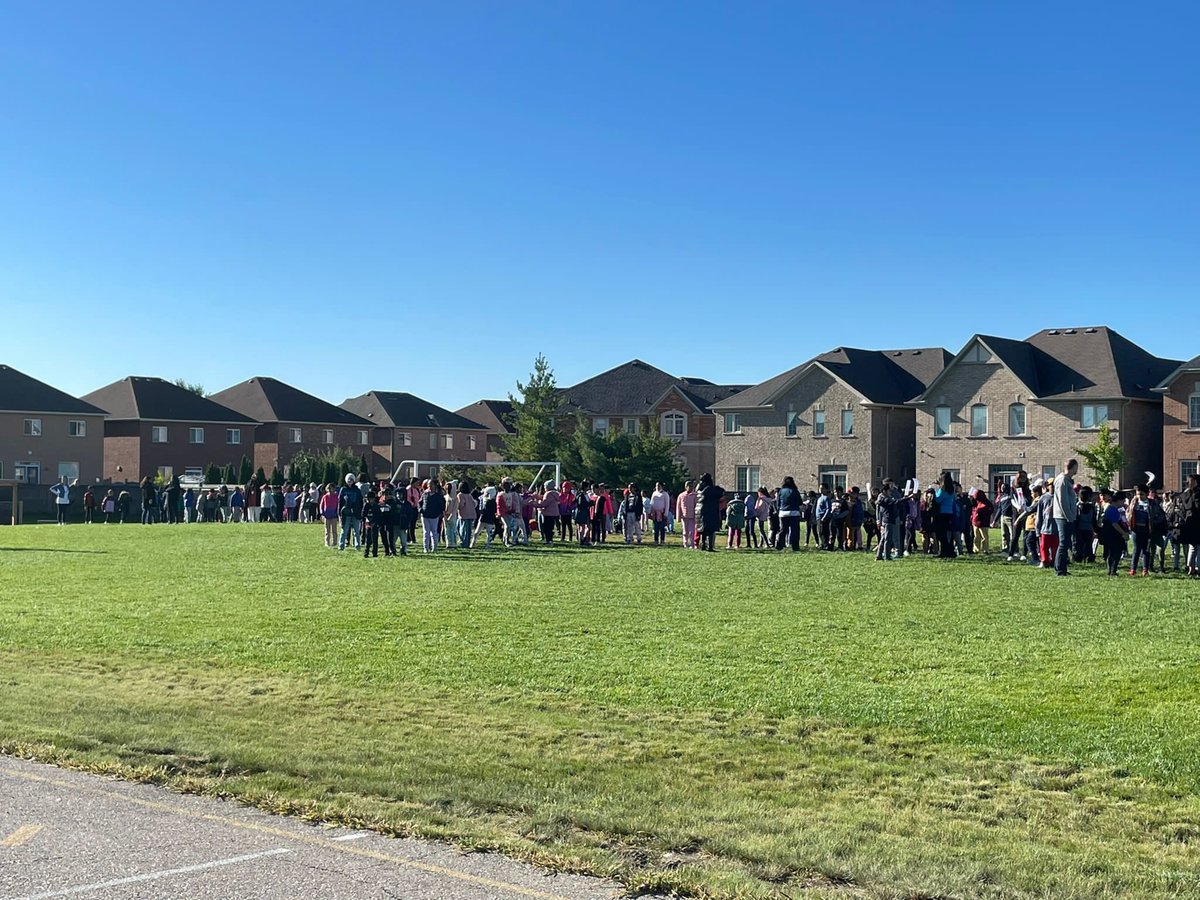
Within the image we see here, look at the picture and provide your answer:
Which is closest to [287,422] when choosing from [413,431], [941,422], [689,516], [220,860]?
[413,431]

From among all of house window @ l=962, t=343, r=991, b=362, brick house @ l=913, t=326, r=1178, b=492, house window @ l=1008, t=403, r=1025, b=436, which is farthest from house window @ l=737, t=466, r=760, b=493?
house window @ l=1008, t=403, r=1025, b=436

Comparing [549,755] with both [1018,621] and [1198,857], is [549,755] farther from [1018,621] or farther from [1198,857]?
[1018,621]

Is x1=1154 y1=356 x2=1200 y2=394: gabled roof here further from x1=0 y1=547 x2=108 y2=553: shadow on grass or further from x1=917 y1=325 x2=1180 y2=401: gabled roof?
x1=0 y1=547 x2=108 y2=553: shadow on grass

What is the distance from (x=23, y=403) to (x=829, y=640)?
71.4m

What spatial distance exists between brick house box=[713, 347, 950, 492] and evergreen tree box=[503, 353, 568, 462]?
35.7 feet

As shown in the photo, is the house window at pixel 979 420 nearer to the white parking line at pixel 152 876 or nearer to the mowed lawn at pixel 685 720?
the mowed lawn at pixel 685 720

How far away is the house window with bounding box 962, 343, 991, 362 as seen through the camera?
63.1m

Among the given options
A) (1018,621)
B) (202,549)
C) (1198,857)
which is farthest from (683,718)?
(202,549)

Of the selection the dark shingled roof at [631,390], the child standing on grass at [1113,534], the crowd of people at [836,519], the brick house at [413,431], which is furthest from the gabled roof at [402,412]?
the child standing on grass at [1113,534]

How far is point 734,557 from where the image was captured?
2914 centimetres

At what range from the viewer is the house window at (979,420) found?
207 ft

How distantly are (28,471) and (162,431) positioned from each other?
10.7m

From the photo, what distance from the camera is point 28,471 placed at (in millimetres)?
76188

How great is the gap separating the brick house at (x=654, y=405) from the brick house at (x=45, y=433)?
29.4m
